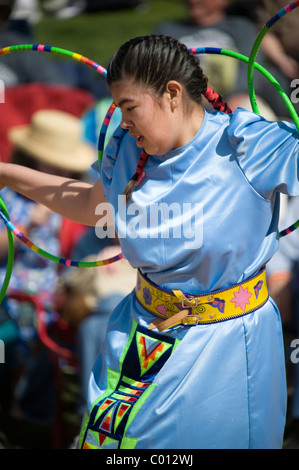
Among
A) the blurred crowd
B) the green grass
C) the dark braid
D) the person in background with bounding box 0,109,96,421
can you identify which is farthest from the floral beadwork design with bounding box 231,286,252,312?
the green grass

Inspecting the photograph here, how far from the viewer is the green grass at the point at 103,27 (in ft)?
27.6

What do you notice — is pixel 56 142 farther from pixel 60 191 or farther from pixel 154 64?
pixel 154 64

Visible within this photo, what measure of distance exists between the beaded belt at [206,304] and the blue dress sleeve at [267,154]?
12.3 inches

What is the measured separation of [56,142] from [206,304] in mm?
2730

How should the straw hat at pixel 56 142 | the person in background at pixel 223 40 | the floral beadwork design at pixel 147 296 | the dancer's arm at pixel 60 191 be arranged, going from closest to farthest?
the floral beadwork design at pixel 147 296, the dancer's arm at pixel 60 191, the straw hat at pixel 56 142, the person in background at pixel 223 40

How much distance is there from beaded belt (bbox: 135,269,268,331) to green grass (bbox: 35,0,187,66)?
601cm

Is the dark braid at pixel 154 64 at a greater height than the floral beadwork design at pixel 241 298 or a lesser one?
greater

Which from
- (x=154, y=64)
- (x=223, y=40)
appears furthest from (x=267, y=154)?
(x=223, y=40)

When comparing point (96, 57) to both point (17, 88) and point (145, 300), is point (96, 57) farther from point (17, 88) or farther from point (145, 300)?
point (145, 300)

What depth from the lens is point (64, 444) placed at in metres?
4.19

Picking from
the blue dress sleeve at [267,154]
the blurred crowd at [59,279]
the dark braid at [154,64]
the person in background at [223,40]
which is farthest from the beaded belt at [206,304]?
the person in background at [223,40]

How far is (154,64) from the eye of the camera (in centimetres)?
216

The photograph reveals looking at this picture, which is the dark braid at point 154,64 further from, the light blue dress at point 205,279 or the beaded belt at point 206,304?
the beaded belt at point 206,304

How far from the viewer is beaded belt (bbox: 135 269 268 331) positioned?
230 cm
